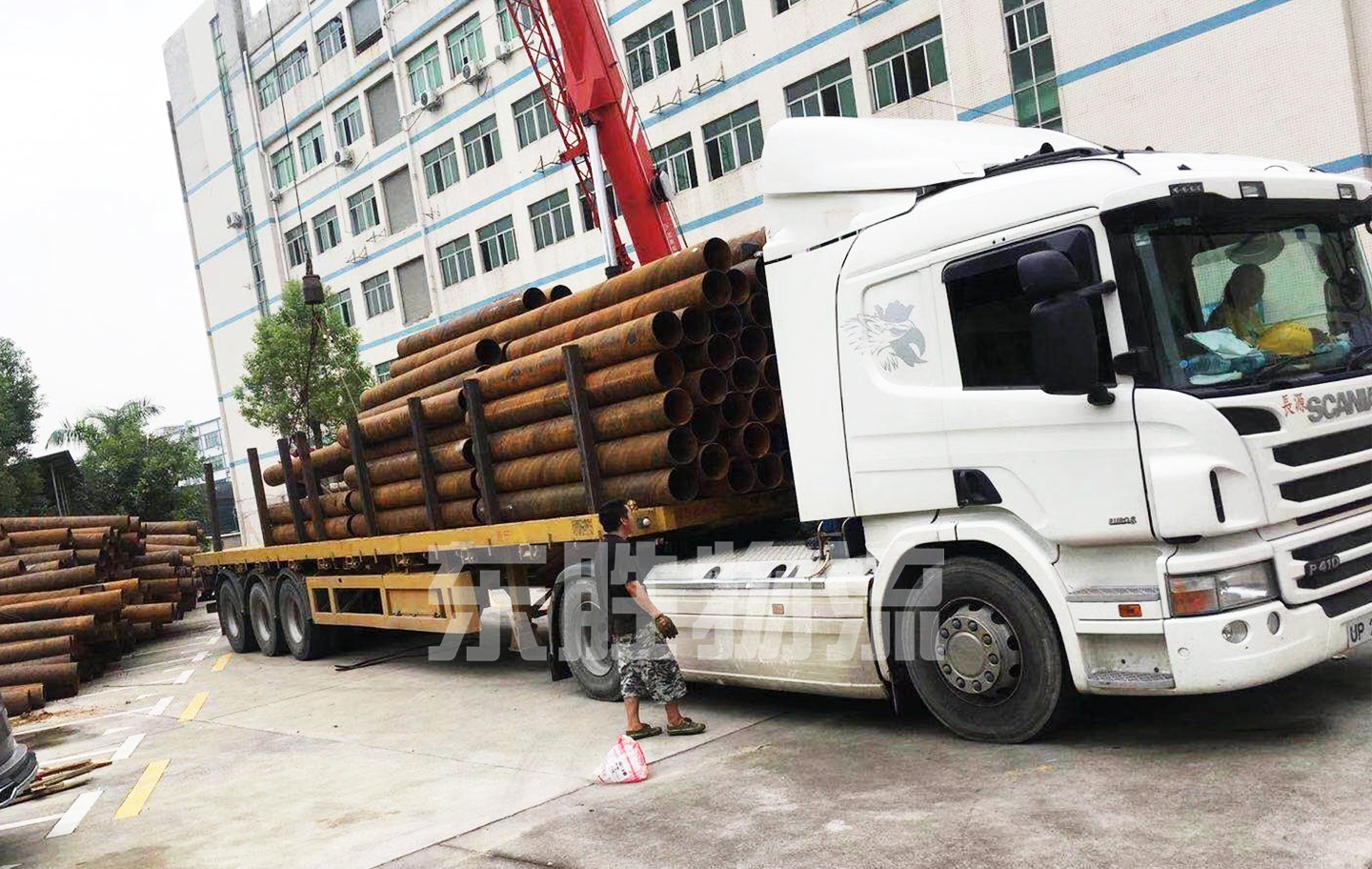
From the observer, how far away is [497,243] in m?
35.6

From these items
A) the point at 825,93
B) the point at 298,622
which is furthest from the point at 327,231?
the point at 298,622

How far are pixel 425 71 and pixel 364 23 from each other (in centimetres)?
439

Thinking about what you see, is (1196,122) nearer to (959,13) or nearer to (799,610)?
(959,13)

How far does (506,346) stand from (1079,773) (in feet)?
20.6

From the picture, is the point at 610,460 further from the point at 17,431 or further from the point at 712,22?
the point at 17,431

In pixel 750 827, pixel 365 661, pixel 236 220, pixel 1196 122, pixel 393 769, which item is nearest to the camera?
pixel 750 827

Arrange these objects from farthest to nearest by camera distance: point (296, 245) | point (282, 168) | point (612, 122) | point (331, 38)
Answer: point (282, 168) → point (296, 245) → point (331, 38) → point (612, 122)

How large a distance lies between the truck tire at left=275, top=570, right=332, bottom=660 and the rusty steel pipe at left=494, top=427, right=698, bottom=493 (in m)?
5.22

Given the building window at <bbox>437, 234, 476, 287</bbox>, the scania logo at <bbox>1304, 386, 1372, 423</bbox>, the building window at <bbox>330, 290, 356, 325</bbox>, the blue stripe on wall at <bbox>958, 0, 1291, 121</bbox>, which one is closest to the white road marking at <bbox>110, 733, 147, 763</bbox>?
the scania logo at <bbox>1304, 386, 1372, 423</bbox>

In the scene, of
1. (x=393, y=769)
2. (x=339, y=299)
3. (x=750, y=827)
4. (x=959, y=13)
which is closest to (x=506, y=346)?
(x=393, y=769)

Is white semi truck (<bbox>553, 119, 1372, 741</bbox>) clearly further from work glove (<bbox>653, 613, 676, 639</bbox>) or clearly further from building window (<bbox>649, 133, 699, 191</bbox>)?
building window (<bbox>649, 133, 699, 191</bbox>)

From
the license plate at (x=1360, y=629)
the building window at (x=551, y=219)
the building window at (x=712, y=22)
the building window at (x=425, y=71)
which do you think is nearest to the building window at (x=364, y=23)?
the building window at (x=425, y=71)

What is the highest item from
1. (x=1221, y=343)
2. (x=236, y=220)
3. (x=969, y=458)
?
(x=236, y=220)

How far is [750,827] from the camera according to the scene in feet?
17.0
